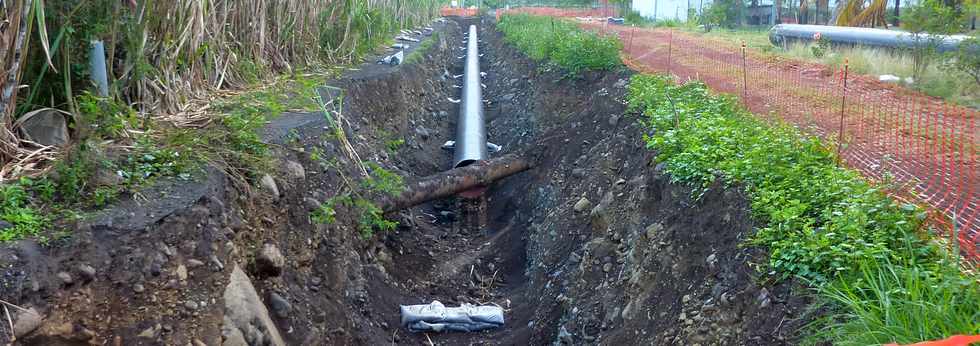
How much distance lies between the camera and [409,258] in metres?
7.75

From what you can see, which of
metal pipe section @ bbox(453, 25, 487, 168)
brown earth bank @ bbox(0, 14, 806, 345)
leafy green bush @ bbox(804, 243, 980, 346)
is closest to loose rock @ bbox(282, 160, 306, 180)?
brown earth bank @ bbox(0, 14, 806, 345)

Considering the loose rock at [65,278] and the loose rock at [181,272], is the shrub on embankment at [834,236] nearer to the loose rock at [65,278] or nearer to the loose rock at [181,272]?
the loose rock at [181,272]

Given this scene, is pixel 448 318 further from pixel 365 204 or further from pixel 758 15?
pixel 758 15

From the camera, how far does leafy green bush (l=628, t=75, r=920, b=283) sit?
365 centimetres

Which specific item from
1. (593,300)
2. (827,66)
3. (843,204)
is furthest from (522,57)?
(843,204)

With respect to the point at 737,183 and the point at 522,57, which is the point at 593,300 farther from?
the point at 522,57

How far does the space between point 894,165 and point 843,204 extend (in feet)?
4.92

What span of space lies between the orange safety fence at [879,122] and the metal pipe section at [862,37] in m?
1.67

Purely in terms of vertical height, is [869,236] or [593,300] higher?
[869,236]

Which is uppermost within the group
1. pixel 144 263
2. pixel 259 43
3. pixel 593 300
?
pixel 259 43

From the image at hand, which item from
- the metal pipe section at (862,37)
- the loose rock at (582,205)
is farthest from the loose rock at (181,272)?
the metal pipe section at (862,37)

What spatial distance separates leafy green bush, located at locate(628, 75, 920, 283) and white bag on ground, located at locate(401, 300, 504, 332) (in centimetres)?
191

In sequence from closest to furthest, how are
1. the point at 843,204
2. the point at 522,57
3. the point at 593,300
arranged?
the point at 843,204 → the point at 593,300 → the point at 522,57

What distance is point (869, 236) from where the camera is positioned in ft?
12.0
